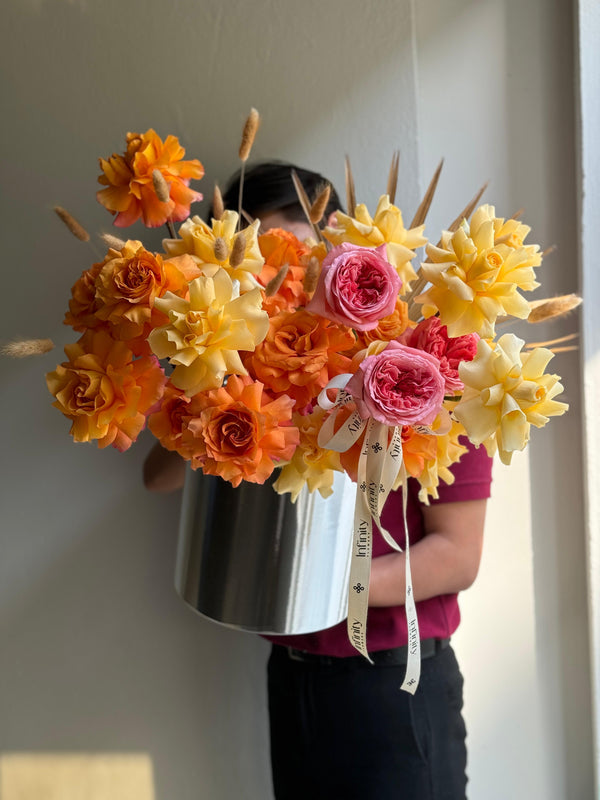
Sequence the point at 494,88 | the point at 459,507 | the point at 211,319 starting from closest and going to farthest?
the point at 211,319
the point at 459,507
the point at 494,88

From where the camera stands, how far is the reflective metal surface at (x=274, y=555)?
1.91 ft

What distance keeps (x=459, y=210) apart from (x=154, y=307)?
1.97 feet

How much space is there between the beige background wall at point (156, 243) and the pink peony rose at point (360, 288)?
501mm

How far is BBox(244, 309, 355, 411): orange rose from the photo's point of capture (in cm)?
47

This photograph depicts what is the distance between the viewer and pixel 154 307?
0.48 meters

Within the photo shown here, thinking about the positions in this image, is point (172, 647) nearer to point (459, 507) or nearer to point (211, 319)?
point (459, 507)

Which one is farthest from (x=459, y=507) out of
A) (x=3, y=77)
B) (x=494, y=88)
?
(x=3, y=77)

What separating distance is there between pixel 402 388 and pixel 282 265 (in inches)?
7.1

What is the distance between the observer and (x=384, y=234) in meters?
0.50

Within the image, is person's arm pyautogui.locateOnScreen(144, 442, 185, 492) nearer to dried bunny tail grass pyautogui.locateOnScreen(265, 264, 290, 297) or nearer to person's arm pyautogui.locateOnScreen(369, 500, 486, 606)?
person's arm pyautogui.locateOnScreen(369, 500, 486, 606)

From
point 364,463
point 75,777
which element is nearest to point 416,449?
point 364,463

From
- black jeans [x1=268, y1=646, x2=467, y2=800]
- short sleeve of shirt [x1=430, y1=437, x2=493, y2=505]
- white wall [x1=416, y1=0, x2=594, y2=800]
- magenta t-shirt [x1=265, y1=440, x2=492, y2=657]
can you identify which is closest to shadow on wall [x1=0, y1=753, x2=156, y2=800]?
black jeans [x1=268, y1=646, x2=467, y2=800]

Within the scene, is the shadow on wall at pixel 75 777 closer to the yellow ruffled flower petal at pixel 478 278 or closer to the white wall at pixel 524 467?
the white wall at pixel 524 467

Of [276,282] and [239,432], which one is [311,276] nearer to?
[276,282]
